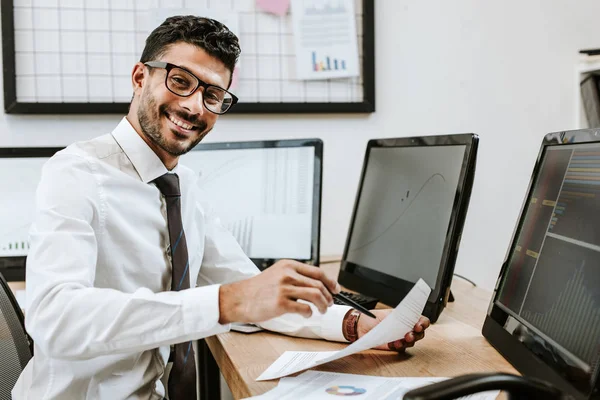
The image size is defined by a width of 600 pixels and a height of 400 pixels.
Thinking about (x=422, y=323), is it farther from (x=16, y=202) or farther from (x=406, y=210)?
(x=16, y=202)

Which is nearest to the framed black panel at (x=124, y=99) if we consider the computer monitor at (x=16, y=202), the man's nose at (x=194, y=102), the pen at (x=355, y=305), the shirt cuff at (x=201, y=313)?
the computer monitor at (x=16, y=202)

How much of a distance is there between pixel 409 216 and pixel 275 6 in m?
0.91

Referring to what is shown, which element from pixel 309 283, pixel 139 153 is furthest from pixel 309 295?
pixel 139 153

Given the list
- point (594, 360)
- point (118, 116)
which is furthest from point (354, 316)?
point (118, 116)

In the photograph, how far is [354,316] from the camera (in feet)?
3.72

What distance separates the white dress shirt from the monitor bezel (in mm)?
204

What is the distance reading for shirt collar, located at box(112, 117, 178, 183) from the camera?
112cm

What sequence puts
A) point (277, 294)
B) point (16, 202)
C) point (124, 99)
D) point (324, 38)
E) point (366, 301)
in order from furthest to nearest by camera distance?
point (324, 38), point (124, 99), point (16, 202), point (366, 301), point (277, 294)

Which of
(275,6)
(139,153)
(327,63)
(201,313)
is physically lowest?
(201,313)

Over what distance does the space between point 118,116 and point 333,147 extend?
70 cm

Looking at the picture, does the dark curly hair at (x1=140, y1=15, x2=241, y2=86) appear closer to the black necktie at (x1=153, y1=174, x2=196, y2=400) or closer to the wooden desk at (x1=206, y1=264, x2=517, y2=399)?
the black necktie at (x1=153, y1=174, x2=196, y2=400)

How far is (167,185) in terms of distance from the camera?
115 centimetres

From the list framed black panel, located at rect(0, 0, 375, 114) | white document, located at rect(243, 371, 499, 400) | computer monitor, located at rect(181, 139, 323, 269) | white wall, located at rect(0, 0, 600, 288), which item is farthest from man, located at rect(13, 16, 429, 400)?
white wall, located at rect(0, 0, 600, 288)

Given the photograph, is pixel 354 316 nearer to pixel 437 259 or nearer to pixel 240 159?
pixel 437 259
